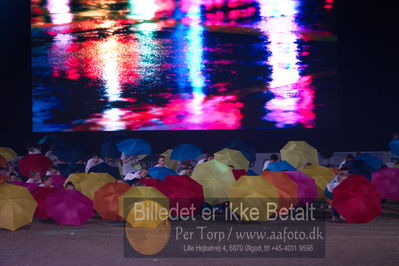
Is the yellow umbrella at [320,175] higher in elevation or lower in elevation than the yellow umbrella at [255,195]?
lower

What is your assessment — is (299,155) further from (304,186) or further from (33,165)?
(33,165)

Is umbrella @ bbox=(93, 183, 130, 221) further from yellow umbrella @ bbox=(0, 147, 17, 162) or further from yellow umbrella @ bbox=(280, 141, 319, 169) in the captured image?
yellow umbrella @ bbox=(0, 147, 17, 162)

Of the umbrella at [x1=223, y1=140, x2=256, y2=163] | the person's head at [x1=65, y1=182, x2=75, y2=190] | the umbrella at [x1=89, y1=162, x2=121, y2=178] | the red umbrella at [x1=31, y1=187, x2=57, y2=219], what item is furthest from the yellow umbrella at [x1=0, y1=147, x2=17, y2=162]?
the umbrella at [x1=223, y1=140, x2=256, y2=163]

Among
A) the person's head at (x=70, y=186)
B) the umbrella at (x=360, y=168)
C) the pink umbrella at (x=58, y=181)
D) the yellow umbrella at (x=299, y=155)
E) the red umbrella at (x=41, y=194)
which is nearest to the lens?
the red umbrella at (x=41, y=194)

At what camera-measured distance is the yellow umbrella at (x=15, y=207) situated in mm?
11688

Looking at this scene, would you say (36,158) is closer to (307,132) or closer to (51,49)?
(51,49)

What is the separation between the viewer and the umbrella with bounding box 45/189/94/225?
39.9ft

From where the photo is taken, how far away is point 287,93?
20.3m

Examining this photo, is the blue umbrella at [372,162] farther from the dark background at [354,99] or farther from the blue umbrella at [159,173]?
the dark background at [354,99]

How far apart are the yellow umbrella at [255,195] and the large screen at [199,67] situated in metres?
8.37

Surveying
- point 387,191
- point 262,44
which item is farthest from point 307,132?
point 387,191

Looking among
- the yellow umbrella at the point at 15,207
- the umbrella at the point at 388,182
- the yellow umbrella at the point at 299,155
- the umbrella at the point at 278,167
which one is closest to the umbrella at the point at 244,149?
the yellow umbrella at the point at 299,155

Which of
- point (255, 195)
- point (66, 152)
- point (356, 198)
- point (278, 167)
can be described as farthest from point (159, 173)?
point (356, 198)

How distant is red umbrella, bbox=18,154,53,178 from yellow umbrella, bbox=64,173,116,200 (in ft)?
7.57
